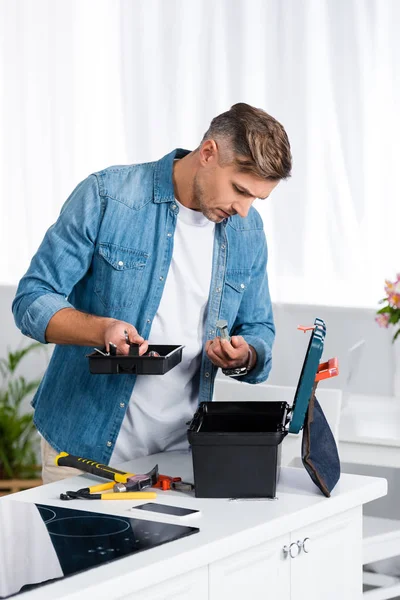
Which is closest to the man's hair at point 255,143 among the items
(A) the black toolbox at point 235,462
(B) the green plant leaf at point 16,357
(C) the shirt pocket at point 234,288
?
(C) the shirt pocket at point 234,288

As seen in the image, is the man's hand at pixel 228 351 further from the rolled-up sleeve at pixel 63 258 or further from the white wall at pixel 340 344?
the white wall at pixel 340 344

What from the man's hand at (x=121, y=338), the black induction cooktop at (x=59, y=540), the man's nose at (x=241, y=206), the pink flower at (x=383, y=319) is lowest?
the black induction cooktop at (x=59, y=540)

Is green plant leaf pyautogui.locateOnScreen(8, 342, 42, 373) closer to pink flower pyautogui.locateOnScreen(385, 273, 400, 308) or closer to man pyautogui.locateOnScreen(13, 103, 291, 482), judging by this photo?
pink flower pyautogui.locateOnScreen(385, 273, 400, 308)

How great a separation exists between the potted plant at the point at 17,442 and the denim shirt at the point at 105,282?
1.97m

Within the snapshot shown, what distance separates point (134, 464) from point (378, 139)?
6.69 feet

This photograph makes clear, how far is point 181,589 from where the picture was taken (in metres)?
1.46

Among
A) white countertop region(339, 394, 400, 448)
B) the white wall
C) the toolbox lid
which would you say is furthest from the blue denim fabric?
the white wall

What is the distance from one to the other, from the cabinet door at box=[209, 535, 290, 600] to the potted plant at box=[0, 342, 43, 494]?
2566 millimetres

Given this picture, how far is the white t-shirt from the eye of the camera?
2.11m

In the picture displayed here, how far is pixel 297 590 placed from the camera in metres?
1.72

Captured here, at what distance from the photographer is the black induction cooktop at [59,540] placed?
1.33 meters

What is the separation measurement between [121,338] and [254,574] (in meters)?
0.54

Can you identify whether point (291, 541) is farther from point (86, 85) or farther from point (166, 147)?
point (86, 85)

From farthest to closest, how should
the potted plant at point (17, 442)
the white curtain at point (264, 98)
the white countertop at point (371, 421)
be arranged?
the potted plant at point (17, 442)
the white curtain at point (264, 98)
the white countertop at point (371, 421)
